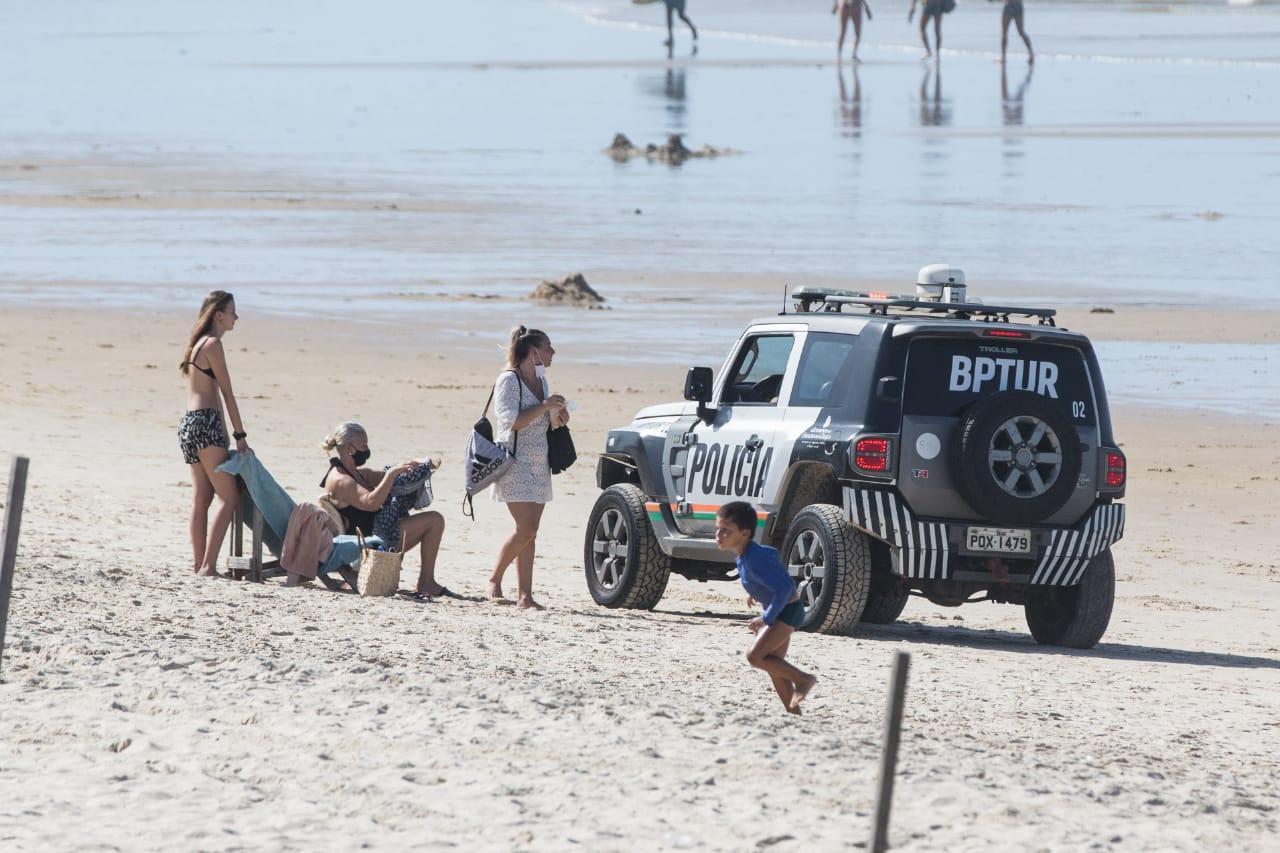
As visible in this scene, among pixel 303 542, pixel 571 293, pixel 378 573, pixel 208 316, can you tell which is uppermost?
pixel 571 293

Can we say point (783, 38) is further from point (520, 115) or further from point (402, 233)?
point (402, 233)

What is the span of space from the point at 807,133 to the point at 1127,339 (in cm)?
2398

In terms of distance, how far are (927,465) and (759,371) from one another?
1666 millimetres

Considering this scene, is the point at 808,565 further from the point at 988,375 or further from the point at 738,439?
the point at 988,375

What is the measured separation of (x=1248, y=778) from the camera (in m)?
8.38

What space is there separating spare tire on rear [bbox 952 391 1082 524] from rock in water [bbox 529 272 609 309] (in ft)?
50.3

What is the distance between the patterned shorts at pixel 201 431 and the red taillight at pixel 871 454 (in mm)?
3193

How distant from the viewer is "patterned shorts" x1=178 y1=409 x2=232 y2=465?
1165 cm

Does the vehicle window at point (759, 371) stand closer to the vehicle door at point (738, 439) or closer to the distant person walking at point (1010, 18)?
the vehicle door at point (738, 439)

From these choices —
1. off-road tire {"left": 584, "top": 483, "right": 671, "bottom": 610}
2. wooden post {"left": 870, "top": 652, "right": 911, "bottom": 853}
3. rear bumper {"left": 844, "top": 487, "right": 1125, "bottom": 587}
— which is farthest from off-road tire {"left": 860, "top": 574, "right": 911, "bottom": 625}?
wooden post {"left": 870, "top": 652, "right": 911, "bottom": 853}

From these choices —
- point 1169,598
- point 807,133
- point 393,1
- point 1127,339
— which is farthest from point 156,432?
point 393,1

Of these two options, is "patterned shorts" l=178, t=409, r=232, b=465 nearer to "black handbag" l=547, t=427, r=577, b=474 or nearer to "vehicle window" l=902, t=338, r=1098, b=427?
"black handbag" l=547, t=427, r=577, b=474

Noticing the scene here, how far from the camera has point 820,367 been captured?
11.6 meters

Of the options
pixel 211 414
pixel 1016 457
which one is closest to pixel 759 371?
pixel 1016 457
